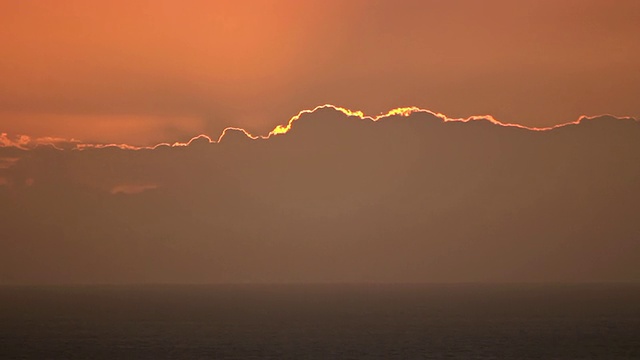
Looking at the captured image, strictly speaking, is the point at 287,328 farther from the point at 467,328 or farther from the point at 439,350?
the point at 439,350

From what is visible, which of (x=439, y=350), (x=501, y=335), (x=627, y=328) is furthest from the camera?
(x=627, y=328)

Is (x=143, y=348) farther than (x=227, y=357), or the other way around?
(x=143, y=348)

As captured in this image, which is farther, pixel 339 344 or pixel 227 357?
pixel 339 344

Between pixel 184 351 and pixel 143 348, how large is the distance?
A: 27.7 feet

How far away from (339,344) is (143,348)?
1091 inches

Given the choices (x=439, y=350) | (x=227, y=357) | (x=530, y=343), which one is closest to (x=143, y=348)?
(x=227, y=357)

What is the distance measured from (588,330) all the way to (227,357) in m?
75.3

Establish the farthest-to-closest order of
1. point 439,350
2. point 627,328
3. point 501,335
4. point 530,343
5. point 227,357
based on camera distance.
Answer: point 627,328
point 501,335
point 530,343
point 439,350
point 227,357

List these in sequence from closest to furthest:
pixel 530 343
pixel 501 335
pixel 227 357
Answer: pixel 227 357
pixel 530 343
pixel 501 335

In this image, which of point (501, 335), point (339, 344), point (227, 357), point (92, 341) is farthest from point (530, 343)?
point (92, 341)

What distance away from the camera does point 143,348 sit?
500 ft

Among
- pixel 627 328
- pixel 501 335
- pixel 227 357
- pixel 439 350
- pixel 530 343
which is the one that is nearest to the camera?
pixel 227 357

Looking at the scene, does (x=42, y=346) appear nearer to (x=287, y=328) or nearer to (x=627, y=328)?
(x=287, y=328)

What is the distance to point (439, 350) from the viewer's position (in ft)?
485
